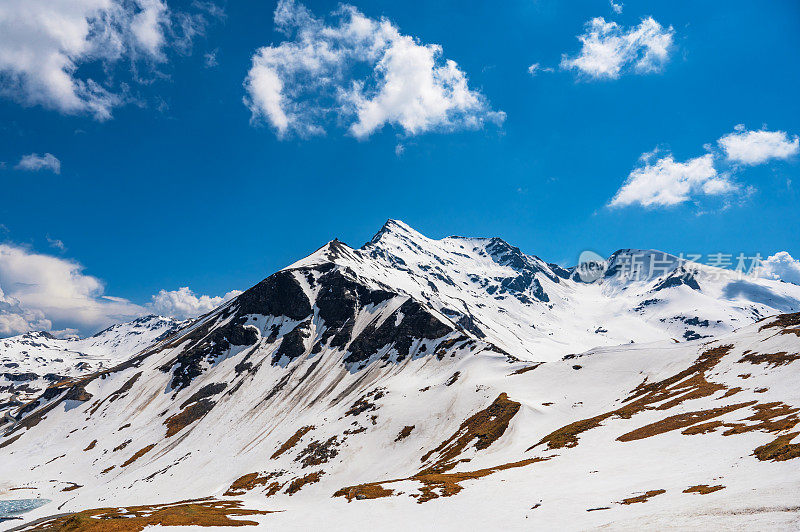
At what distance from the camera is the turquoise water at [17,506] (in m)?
96.1

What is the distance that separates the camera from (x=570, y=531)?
71.1 feet

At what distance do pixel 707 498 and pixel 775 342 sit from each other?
67.6 meters

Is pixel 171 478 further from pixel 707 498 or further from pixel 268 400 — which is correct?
pixel 707 498

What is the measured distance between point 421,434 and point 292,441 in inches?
1529

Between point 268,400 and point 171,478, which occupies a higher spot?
point 268,400

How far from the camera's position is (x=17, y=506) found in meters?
105

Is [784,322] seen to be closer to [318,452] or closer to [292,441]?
[318,452]

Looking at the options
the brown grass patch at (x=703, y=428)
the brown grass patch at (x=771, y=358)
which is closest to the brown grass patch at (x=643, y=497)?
the brown grass patch at (x=703, y=428)

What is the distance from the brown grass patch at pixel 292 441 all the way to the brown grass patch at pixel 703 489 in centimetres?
9402

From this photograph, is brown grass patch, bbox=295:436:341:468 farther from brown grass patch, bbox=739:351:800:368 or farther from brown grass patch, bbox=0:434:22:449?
brown grass patch, bbox=0:434:22:449

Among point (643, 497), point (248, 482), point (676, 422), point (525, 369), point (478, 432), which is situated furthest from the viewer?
point (525, 369)

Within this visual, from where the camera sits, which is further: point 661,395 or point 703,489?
point 661,395

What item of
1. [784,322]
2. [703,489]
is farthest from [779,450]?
[784,322]

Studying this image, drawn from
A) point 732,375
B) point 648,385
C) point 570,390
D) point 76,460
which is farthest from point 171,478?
point 732,375
